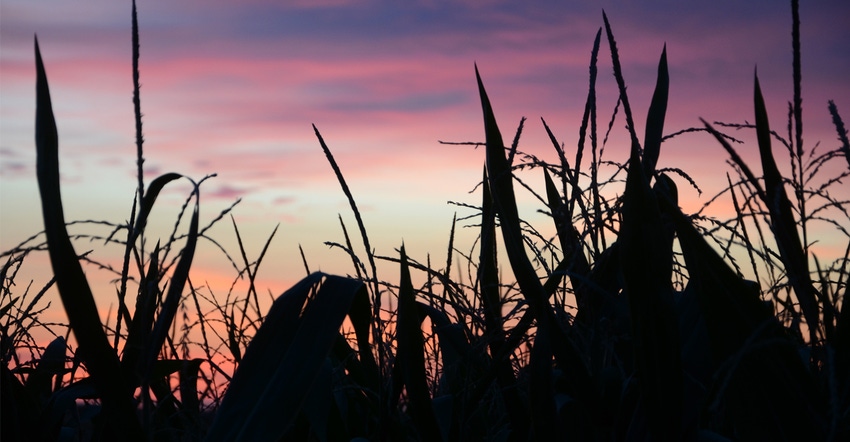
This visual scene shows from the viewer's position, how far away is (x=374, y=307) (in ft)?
4.03

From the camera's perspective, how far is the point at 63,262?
3.10 ft

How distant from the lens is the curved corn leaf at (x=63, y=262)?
3.02ft

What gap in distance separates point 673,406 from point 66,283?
2.54 feet

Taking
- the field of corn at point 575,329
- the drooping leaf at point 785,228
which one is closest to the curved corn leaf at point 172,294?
the field of corn at point 575,329

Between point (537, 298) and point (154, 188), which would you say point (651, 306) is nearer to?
point (537, 298)

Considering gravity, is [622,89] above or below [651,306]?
above

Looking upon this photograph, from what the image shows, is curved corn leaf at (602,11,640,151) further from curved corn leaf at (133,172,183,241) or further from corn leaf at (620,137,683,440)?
curved corn leaf at (133,172,183,241)

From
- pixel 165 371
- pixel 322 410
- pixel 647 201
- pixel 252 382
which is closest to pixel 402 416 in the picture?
pixel 322 410

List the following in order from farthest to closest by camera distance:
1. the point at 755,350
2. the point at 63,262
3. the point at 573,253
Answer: the point at 573,253, the point at 755,350, the point at 63,262

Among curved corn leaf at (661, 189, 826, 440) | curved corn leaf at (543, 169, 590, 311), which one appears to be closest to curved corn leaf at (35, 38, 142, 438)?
curved corn leaf at (543, 169, 590, 311)

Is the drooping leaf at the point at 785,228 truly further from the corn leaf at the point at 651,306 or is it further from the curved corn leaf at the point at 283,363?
the curved corn leaf at the point at 283,363

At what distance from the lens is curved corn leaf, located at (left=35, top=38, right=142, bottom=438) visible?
0.92 m

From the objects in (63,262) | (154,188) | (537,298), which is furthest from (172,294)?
(537,298)

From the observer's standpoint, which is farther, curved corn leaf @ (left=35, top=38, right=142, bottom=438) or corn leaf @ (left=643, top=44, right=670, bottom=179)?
corn leaf @ (left=643, top=44, right=670, bottom=179)
